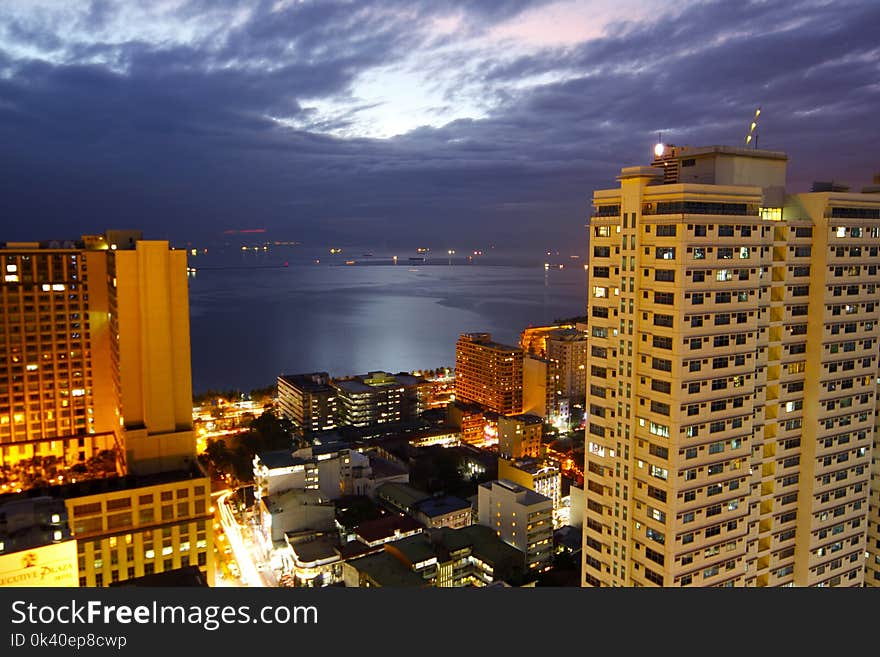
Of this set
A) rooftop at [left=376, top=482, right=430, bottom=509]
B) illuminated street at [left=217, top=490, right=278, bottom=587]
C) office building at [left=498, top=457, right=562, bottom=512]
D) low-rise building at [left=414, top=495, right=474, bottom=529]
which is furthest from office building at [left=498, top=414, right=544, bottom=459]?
illuminated street at [left=217, top=490, right=278, bottom=587]

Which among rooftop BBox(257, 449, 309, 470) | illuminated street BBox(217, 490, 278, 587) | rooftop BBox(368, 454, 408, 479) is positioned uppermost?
rooftop BBox(257, 449, 309, 470)

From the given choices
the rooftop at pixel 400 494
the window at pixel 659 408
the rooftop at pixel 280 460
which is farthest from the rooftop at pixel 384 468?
the window at pixel 659 408

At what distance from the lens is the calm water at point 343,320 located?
37438mm

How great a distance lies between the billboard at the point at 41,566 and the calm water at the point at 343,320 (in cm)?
2490

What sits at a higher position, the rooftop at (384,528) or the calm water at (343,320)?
the calm water at (343,320)

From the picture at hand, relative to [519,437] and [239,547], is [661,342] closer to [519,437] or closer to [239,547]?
[239,547]

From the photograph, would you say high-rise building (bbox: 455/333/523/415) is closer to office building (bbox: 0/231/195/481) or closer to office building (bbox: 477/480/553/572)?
office building (bbox: 477/480/553/572)

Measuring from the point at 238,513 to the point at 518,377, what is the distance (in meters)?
15.2

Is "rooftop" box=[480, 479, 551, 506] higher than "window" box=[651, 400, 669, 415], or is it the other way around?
"window" box=[651, 400, 669, 415]

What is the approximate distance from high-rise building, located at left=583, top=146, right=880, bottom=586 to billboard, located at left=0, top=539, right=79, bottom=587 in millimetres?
6347

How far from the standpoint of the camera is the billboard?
714 centimetres

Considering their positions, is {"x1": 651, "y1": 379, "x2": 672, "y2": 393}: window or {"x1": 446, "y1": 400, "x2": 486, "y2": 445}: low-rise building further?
{"x1": 446, "y1": 400, "x2": 486, "y2": 445}: low-rise building

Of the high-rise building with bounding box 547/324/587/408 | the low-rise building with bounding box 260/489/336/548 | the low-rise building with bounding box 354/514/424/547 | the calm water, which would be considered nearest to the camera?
the low-rise building with bounding box 354/514/424/547

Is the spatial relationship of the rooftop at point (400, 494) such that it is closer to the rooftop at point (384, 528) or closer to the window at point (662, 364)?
the rooftop at point (384, 528)
